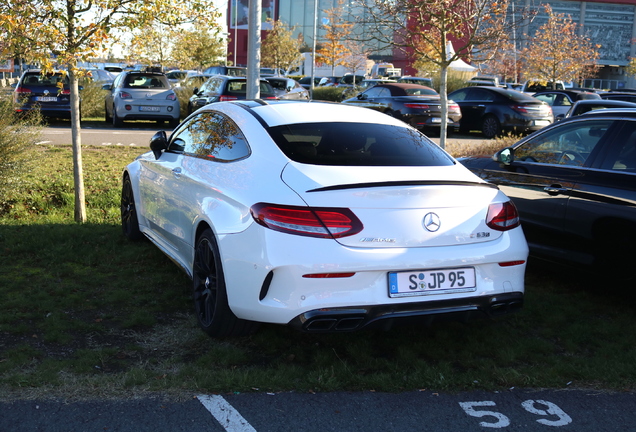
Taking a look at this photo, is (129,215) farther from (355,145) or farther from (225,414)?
(225,414)


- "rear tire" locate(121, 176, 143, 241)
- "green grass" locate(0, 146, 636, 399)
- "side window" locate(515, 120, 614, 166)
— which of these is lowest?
"green grass" locate(0, 146, 636, 399)

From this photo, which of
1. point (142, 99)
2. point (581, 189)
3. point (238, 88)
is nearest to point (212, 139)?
point (581, 189)

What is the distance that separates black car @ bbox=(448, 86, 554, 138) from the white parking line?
57.7 ft

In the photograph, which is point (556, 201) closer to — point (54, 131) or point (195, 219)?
point (195, 219)

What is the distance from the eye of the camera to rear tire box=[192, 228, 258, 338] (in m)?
4.41

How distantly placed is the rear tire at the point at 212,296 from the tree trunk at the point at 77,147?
12.5ft

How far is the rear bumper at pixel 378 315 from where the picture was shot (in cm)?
389

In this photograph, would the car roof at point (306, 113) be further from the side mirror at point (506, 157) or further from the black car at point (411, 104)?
the black car at point (411, 104)

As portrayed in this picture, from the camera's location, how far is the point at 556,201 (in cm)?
565

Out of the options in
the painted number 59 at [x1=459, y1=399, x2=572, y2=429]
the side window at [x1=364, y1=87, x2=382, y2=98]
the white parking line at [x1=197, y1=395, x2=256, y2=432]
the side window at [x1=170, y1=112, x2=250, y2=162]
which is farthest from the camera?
the side window at [x1=364, y1=87, x2=382, y2=98]

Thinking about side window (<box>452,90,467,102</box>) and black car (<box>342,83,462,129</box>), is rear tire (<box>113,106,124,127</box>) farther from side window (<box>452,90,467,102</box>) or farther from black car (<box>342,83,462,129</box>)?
side window (<box>452,90,467,102</box>)

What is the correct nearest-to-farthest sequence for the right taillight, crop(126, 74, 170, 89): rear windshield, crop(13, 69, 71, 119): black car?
1. the right taillight
2. crop(13, 69, 71, 119): black car
3. crop(126, 74, 170, 89): rear windshield

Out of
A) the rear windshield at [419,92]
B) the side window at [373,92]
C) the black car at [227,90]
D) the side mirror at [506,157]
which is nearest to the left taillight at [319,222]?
the side mirror at [506,157]

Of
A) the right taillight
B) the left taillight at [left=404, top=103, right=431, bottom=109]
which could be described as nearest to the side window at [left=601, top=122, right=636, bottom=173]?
the right taillight
